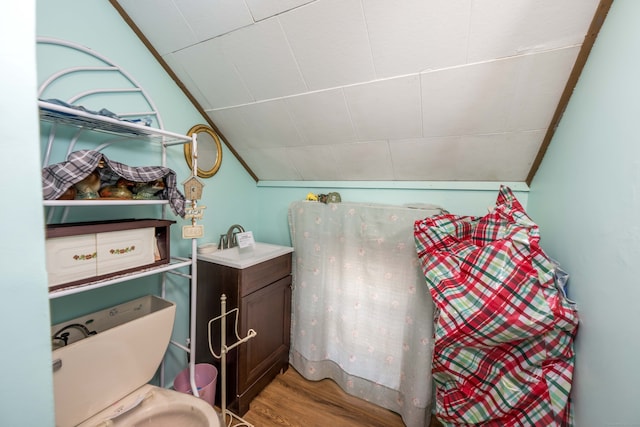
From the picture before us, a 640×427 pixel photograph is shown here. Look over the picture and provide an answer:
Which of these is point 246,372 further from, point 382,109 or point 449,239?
point 382,109

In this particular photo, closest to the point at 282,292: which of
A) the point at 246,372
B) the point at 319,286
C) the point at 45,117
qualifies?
the point at 319,286

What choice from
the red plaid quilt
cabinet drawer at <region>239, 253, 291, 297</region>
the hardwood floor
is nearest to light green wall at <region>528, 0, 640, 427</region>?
the red plaid quilt

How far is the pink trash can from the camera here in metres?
1.47

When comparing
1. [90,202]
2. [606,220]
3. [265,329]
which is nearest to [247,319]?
[265,329]

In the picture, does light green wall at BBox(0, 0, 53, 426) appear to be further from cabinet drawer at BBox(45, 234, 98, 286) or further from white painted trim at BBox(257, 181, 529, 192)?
white painted trim at BBox(257, 181, 529, 192)

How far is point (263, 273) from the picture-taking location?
1.65 m

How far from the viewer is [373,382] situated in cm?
167

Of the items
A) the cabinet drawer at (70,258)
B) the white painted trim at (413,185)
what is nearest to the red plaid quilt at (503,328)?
the white painted trim at (413,185)

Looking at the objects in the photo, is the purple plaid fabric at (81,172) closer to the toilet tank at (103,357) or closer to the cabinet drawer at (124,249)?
the cabinet drawer at (124,249)

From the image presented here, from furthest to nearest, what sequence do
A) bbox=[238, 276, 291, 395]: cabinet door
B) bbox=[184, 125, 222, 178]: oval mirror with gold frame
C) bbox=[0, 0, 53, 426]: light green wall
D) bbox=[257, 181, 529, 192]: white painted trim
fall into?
bbox=[184, 125, 222, 178]: oval mirror with gold frame, bbox=[238, 276, 291, 395]: cabinet door, bbox=[257, 181, 529, 192]: white painted trim, bbox=[0, 0, 53, 426]: light green wall

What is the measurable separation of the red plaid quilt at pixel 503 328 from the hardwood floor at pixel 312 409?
0.55 m

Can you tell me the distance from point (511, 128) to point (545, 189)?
337 millimetres

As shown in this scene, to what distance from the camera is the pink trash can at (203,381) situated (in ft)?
4.82

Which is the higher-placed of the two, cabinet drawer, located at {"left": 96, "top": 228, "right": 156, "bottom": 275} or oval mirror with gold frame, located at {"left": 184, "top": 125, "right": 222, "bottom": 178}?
oval mirror with gold frame, located at {"left": 184, "top": 125, "right": 222, "bottom": 178}
